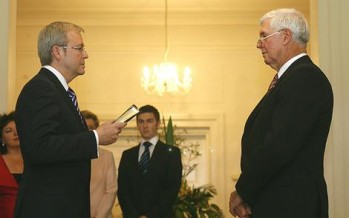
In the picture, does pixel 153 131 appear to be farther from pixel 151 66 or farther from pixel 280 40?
pixel 151 66

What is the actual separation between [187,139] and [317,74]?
5.36 metres

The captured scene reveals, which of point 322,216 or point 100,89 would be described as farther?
point 100,89

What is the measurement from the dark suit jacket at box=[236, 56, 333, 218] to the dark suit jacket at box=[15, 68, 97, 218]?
685 millimetres

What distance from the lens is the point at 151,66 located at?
7.72 meters

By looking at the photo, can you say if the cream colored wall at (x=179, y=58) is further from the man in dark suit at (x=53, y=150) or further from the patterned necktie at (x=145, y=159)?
the man in dark suit at (x=53, y=150)

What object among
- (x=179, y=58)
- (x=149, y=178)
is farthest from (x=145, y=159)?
(x=179, y=58)

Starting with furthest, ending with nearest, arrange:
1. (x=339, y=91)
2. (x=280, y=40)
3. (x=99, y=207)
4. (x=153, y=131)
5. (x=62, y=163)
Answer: (x=153, y=131)
(x=99, y=207)
(x=339, y=91)
(x=280, y=40)
(x=62, y=163)

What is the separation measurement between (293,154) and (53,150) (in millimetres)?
947

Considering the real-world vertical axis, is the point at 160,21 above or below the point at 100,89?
above

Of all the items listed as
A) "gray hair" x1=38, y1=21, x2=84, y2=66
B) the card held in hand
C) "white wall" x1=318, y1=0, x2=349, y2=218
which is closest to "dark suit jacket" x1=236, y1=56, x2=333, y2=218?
the card held in hand

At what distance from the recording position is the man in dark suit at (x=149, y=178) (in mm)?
4531

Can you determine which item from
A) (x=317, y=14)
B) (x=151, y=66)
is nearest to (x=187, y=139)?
(x=151, y=66)

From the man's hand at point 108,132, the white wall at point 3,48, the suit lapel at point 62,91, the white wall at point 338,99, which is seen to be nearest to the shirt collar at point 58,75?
the suit lapel at point 62,91

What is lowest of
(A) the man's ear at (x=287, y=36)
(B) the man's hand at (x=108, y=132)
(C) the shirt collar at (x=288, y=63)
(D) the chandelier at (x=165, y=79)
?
(B) the man's hand at (x=108, y=132)
